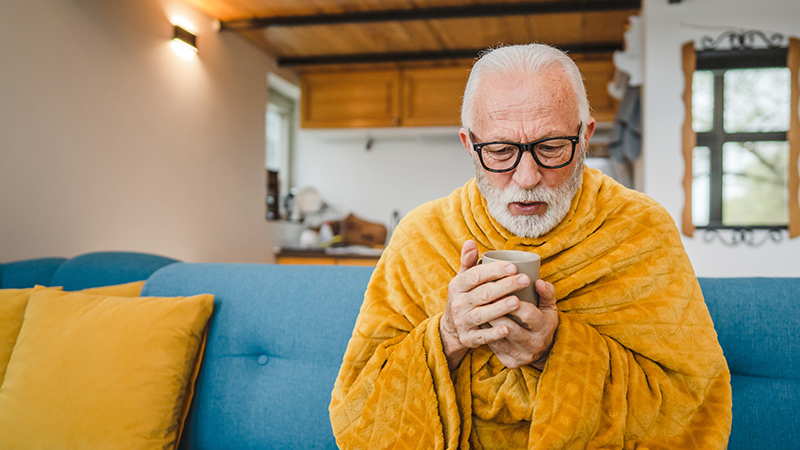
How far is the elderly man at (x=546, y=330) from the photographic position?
2.75 ft

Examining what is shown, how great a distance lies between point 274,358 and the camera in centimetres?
134

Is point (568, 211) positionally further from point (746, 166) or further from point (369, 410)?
point (746, 166)

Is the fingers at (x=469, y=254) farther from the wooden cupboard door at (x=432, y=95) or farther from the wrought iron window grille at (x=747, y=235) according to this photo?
the wooden cupboard door at (x=432, y=95)

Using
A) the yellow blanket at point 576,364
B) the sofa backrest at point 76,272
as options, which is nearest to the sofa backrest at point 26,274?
the sofa backrest at point 76,272

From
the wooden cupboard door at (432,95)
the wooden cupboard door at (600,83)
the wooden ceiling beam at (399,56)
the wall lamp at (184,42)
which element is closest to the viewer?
the wall lamp at (184,42)

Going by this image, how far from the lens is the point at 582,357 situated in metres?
0.84

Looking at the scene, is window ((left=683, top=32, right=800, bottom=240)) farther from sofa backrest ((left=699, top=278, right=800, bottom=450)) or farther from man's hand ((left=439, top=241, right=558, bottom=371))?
man's hand ((left=439, top=241, right=558, bottom=371))

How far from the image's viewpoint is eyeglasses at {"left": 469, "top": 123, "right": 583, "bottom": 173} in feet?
2.96

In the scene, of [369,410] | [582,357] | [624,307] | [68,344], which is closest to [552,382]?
[582,357]

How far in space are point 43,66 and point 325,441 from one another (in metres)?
2.08

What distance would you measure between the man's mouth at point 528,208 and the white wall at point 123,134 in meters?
2.07

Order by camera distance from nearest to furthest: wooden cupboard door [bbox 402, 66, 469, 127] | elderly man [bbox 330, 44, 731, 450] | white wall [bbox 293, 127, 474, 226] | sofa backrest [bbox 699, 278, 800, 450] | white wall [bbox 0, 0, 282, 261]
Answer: elderly man [bbox 330, 44, 731, 450], sofa backrest [bbox 699, 278, 800, 450], white wall [bbox 0, 0, 282, 261], wooden cupboard door [bbox 402, 66, 469, 127], white wall [bbox 293, 127, 474, 226]

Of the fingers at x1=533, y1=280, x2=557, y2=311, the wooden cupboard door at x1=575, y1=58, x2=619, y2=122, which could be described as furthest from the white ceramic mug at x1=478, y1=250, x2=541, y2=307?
the wooden cupboard door at x1=575, y1=58, x2=619, y2=122

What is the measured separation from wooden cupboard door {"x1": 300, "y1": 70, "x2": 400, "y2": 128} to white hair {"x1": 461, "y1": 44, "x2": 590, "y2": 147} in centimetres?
348
